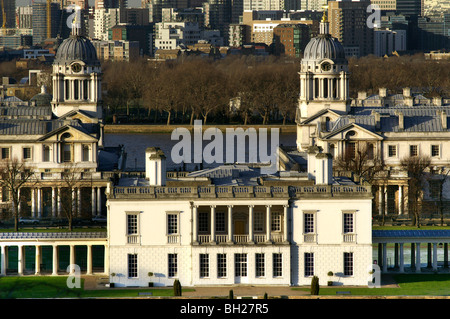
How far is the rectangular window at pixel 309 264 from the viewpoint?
230 ft

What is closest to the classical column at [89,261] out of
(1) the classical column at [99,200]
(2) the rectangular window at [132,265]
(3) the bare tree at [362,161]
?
(2) the rectangular window at [132,265]

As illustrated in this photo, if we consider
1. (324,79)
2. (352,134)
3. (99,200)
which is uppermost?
(324,79)

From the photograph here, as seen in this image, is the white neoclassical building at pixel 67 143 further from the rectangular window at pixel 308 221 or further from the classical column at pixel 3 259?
the rectangular window at pixel 308 221

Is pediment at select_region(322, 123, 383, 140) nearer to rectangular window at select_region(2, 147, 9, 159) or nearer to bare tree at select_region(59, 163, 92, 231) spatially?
bare tree at select_region(59, 163, 92, 231)

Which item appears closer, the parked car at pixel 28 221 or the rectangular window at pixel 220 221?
the rectangular window at pixel 220 221

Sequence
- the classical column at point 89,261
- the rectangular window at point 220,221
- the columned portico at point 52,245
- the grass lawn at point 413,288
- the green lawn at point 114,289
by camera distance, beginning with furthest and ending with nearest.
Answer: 1. the columned portico at point 52,245
2. the classical column at point 89,261
3. the rectangular window at point 220,221
4. the grass lawn at point 413,288
5. the green lawn at point 114,289

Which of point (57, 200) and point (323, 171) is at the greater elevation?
point (323, 171)

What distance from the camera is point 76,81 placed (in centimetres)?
11044

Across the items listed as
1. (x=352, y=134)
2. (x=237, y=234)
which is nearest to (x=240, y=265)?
(x=237, y=234)

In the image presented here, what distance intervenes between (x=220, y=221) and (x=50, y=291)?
925 cm

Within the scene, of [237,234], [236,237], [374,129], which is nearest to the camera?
[236,237]

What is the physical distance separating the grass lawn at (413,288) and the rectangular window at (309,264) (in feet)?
4.10

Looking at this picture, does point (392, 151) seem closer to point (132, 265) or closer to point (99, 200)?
point (99, 200)
